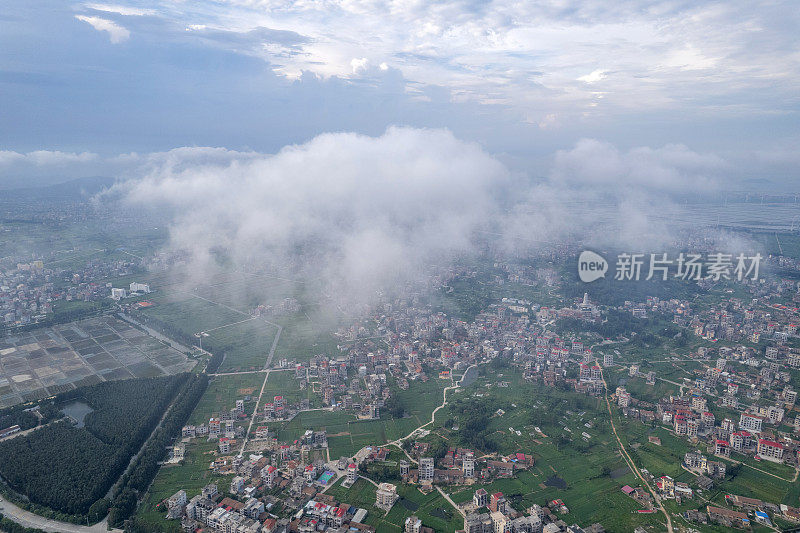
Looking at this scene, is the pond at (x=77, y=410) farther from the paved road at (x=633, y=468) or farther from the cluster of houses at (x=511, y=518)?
the paved road at (x=633, y=468)

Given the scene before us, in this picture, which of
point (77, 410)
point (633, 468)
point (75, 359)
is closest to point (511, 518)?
point (633, 468)

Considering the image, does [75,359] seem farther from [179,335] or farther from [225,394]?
[225,394]

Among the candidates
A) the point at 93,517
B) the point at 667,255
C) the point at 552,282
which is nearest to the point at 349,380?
the point at 93,517

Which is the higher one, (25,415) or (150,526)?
(150,526)

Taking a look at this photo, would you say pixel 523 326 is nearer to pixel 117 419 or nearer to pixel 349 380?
pixel 349 380

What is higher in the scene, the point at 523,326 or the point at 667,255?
the point at 667,255

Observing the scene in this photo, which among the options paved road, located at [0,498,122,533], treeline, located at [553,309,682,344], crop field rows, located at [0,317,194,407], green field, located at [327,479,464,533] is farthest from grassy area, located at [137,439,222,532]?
treeline, located at [553,309,682,344]

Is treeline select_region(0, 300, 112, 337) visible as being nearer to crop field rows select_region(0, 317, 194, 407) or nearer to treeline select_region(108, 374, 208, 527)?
crop field rows select_region(0, 317, 194, 407)
